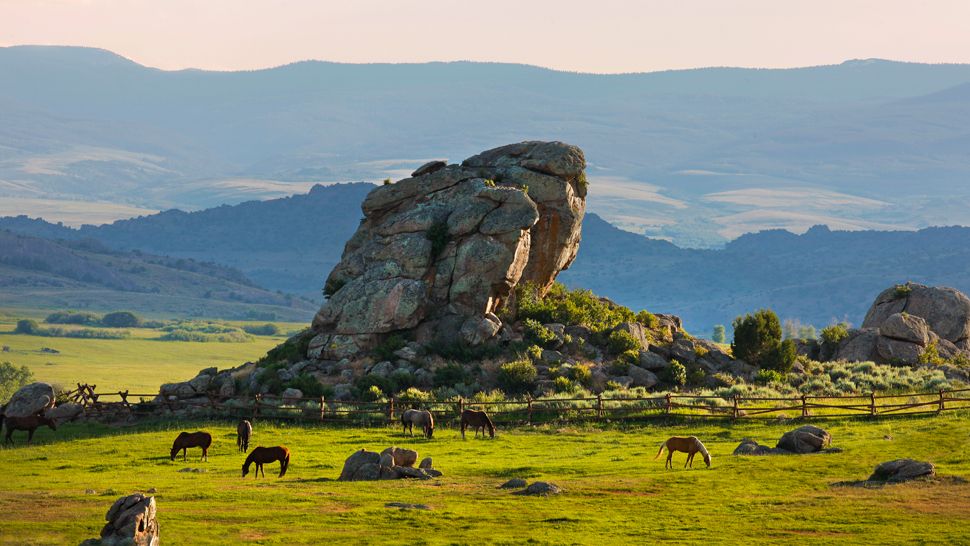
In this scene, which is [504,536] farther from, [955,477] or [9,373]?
[9,373]

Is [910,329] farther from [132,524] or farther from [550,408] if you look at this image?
[132,524]

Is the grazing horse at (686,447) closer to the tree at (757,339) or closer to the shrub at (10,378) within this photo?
the tree at (757,339)

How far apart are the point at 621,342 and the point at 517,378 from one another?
27.3 ft

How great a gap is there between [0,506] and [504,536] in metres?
14.6

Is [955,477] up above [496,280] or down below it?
below

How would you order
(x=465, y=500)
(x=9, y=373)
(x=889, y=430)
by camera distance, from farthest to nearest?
(x=9, y=373) → (x=889, y=430) → (x=465, y=500)

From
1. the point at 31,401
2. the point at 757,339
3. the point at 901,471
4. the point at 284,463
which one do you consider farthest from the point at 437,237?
the point at 901,471

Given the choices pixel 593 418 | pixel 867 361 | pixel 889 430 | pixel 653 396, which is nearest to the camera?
pixel 889 430

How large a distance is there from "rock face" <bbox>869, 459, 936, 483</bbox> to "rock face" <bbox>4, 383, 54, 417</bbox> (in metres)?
41.2

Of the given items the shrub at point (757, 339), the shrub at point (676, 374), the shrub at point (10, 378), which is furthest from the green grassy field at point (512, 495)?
the shrub at point (10, 378)

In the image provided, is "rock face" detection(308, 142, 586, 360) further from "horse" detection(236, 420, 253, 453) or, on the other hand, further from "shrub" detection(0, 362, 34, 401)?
"shrub" detection(0, 362, 34, 401)

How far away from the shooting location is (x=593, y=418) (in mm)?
63844

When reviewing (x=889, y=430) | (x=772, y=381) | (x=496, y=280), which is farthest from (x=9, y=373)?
(x=889, y=430)

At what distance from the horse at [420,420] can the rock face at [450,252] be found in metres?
15.3
